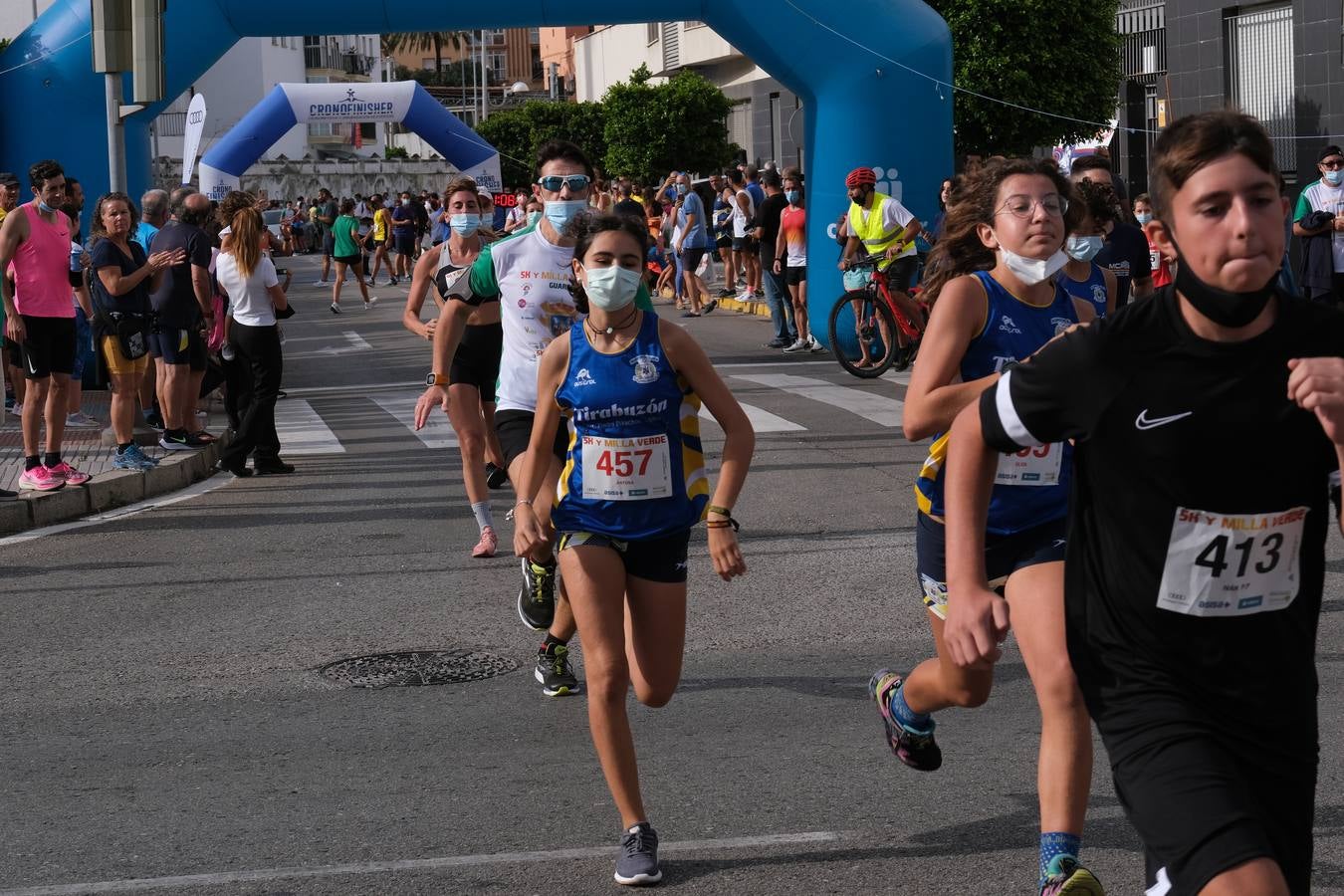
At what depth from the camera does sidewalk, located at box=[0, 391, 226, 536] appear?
10281 millimetres

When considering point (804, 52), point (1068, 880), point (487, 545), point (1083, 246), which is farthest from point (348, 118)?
point (1068, 880)

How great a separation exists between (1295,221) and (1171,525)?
48.1ft

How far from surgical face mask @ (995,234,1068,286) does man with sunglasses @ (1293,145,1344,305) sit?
12.4 metres

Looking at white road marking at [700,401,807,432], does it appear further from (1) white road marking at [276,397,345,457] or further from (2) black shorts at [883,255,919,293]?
(1) white road marking at [276,397,345,457]

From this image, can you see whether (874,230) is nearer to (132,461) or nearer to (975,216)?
(132,461)

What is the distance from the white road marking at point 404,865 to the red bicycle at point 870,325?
11633 millimetres

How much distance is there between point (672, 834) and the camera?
188 inches

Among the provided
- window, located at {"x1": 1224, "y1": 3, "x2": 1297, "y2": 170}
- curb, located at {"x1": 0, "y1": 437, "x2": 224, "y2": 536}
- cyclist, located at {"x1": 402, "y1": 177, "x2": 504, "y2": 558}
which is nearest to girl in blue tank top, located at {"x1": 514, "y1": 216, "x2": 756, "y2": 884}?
cyclist, located at {"x1": 402, "y1": 177, "x2": 504, "y2": 558}

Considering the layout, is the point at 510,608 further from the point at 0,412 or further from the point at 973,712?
the point at 0,412

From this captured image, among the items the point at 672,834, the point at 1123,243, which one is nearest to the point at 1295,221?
the point at 1123,243

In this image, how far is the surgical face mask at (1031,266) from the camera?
178 inches

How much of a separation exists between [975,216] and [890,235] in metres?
11.5

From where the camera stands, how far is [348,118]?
3319 cm

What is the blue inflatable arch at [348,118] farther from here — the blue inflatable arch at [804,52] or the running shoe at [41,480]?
the running shoe at [41,480]
